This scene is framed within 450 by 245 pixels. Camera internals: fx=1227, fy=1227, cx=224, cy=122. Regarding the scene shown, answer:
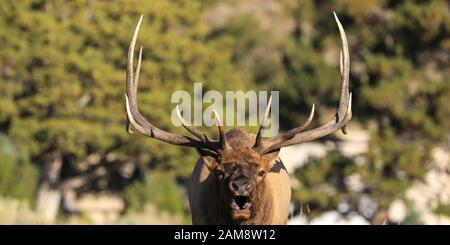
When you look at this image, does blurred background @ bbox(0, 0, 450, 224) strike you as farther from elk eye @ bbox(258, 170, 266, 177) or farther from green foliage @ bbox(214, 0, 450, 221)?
elk eye @ bbox(258, 170, 266, 177)

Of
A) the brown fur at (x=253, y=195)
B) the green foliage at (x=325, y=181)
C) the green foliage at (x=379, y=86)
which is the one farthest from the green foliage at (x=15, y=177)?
the brown fur at (x=253, y=195)

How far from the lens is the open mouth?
11.1 metres

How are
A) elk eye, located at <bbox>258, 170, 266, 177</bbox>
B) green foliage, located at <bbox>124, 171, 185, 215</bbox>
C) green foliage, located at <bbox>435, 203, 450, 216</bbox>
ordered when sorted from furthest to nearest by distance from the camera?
green foliage, located at <bbox>435, 203, 450, 216</bbox>, green foliage, located at <bbox>124, 171, 185, 215</bbox>, elk eye, located at <bbox>258, 170, 266, 177</bbox>

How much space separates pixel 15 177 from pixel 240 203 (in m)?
20.2

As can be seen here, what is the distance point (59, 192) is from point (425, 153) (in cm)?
1241

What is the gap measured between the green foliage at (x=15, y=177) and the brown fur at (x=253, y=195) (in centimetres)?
1531

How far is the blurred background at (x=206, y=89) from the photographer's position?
3697 centimetres

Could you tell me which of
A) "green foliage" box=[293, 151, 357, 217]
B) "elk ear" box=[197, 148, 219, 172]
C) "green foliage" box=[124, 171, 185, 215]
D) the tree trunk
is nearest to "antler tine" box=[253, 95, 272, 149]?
"elk ear" box=[197, 148, 219, 172]

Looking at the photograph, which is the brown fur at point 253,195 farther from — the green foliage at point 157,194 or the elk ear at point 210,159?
the green foliage at point 157,194

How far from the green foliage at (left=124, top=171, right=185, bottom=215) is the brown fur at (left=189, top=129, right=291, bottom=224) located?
1401 centimetres

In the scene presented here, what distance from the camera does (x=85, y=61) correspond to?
39125 mm

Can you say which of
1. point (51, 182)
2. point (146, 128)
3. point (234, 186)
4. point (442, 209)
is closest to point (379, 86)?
point (442, 209)

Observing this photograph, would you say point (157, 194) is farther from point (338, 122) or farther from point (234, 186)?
point (234, 186)
